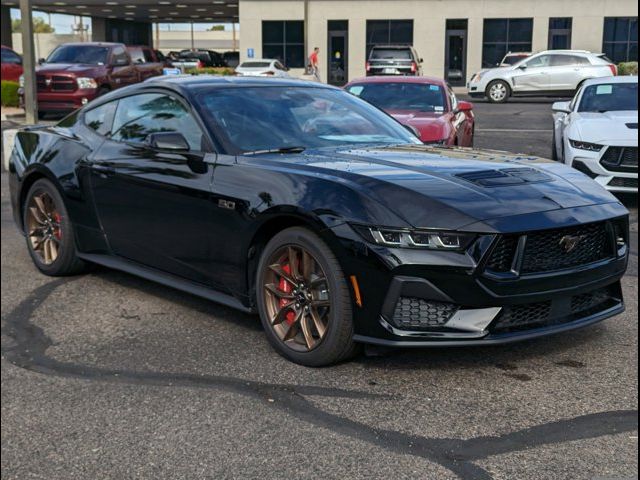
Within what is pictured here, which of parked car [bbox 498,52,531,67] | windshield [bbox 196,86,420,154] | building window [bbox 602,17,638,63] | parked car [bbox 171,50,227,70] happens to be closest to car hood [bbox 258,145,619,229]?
windshield [bbox 196,86,420,154]

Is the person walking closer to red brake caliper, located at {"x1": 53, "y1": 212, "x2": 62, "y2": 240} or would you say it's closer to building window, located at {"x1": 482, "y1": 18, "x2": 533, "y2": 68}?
building window, located at {"x1": 482, "y1": 18, "x2": 533, "y2": 68}

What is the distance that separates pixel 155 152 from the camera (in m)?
5.45

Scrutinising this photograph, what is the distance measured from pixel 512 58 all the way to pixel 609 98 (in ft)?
12.3

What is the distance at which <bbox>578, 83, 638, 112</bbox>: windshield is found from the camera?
32.0 feet

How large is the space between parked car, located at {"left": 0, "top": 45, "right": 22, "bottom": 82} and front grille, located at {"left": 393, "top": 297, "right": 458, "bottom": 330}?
26.9 meters

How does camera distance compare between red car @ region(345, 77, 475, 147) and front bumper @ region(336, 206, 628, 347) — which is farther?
red car @ region(345, 77, 475, 147)

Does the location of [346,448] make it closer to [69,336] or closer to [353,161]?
Result: [353,161]

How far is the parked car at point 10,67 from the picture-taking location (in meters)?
28.3

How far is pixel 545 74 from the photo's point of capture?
742 centimetres

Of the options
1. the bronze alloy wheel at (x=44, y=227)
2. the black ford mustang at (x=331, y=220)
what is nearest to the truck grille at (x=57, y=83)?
the bronze alloy wheel at (x=44, y=227)

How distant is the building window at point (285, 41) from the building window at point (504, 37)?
86.1 inches

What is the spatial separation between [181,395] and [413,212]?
1385mm

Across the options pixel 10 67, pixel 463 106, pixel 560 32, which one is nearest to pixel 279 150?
pixel 560 32

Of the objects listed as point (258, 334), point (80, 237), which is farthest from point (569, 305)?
point (80, 237)
